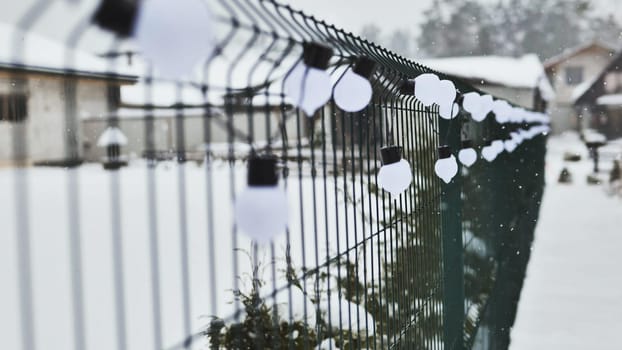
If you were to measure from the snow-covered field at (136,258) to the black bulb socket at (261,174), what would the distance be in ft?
0.47

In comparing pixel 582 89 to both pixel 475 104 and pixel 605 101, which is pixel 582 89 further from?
pixel 475 104

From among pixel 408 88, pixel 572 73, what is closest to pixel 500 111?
pixel 408 88

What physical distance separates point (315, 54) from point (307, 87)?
9cm

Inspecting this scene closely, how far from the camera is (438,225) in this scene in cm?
425

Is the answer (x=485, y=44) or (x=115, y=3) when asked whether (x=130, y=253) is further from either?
(x=485, y=44)

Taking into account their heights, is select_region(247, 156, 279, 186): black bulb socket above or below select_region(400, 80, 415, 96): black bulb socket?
below

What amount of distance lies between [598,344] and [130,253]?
25.1ft

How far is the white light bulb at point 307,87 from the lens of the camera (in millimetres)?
1794

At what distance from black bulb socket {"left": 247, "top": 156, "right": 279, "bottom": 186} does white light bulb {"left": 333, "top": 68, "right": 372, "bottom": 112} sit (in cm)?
80

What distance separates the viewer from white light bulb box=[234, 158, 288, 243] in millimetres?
1402

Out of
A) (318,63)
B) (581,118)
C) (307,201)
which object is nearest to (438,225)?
(318,63)

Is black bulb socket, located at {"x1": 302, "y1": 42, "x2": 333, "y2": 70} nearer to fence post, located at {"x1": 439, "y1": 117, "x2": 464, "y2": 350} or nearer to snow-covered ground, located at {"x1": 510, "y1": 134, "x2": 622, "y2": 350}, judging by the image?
fence post, located at {"x1": 439, "y1": 117, "x2": 464, "y2": 350}

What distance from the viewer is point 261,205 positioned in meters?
1.42

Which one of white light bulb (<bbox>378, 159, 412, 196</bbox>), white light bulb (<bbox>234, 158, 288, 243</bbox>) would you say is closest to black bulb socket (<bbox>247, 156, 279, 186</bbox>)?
white light bulb (<bbox>234, 158, 288, 243</bbox>)
